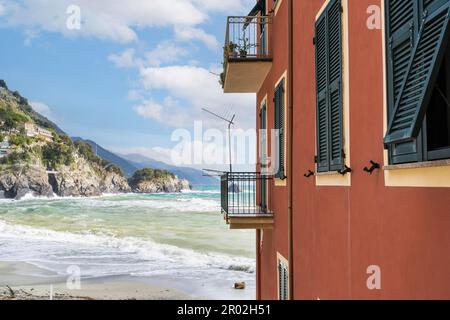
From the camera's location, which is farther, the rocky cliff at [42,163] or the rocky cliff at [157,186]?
the rocky cliff at [157,186]

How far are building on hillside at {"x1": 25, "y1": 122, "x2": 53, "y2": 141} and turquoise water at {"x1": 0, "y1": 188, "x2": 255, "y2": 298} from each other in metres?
34.9

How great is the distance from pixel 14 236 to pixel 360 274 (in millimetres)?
52026

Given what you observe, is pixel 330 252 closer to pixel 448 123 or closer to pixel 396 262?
pixel 396 262

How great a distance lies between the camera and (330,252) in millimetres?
4609

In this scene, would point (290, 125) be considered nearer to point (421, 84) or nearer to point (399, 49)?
point (399, 49)

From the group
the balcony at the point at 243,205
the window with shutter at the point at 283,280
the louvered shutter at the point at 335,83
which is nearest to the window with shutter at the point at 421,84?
the louvered shutter at the point at 335,83

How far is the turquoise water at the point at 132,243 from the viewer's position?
3078 centimetres

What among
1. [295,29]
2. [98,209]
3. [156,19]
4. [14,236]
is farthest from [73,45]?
[295,29]

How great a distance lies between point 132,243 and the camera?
4681 cm

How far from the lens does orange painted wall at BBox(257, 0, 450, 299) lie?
2.41 m

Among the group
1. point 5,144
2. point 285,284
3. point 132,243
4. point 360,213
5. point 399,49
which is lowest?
point 132,243

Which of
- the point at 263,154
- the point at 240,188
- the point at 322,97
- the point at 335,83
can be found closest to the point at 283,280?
the point at 240,188

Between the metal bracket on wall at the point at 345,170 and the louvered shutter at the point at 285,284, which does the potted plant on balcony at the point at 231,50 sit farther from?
the metal bracket on wall at the point at 345,170

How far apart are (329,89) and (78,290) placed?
71.6 ft
